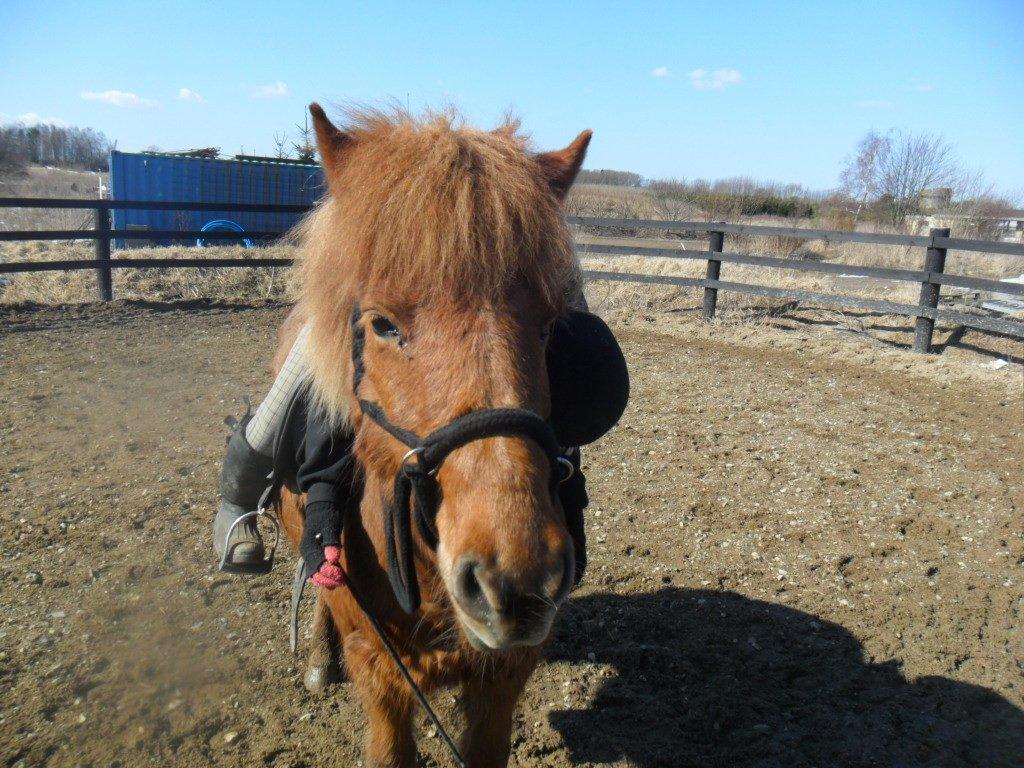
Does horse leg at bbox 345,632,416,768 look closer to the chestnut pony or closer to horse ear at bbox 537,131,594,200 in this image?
the chestnut pony

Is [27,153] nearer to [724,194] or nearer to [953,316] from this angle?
[724,194]

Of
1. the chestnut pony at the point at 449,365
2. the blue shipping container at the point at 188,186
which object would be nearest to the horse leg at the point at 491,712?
the chestnut pony at the point at 449,365

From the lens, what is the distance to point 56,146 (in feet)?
202

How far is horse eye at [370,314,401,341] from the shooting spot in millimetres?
1773

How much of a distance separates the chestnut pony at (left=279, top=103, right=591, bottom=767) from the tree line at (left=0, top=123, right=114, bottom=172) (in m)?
56.0

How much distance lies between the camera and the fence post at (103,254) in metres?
11.1

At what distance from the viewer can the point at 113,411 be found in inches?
254

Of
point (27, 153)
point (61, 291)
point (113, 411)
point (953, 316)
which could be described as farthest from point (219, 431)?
point (27, 153)

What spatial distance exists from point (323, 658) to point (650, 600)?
1.73 metres

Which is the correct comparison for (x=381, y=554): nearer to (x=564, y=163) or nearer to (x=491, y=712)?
(x=491, y=712)

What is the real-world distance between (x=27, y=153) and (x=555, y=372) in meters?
64.3

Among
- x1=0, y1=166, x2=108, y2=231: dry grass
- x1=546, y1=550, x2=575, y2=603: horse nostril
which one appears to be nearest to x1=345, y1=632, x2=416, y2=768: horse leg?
x1=546, y1=550, x2=575, y2=603: horse nostril

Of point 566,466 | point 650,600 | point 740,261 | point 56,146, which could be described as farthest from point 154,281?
point 56,146

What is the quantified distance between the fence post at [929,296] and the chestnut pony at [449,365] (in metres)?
9.35
